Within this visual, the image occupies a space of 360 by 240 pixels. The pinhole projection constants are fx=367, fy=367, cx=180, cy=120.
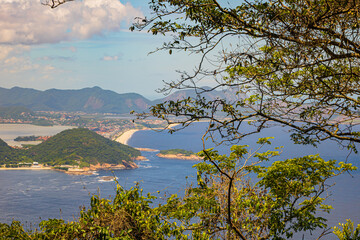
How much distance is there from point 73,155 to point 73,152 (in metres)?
2.38

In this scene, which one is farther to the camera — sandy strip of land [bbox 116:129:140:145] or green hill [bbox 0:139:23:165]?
sandy strip of land [bbox 116:129:140:145]

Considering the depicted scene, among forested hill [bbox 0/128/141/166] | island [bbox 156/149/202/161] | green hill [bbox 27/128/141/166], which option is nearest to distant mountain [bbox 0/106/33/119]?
forested hill [bbox 0/128/141/166]

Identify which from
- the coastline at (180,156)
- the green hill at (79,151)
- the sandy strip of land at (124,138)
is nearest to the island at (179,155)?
the coastline at (180,156)

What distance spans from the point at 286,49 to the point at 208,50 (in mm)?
935

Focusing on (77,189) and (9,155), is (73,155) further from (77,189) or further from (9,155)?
(77,189)

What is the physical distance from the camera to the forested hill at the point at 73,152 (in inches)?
2911

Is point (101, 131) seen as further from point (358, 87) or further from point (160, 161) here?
point (358, 87)

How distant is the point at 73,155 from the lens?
75.1 m

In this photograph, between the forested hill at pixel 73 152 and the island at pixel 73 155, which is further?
the forested hill at pixel 73 152

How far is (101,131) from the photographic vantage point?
126000 mm

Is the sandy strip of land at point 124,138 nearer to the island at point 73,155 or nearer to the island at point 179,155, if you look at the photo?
the island at point 73,155

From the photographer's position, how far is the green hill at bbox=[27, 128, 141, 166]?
73.9 m

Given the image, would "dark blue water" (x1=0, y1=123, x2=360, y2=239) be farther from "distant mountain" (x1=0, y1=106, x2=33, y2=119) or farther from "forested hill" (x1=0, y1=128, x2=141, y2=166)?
"distant mountain" (x1=0, y1=106, x2=33, y2=119)

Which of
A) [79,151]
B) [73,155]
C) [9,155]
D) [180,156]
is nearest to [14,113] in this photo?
[9,155]
